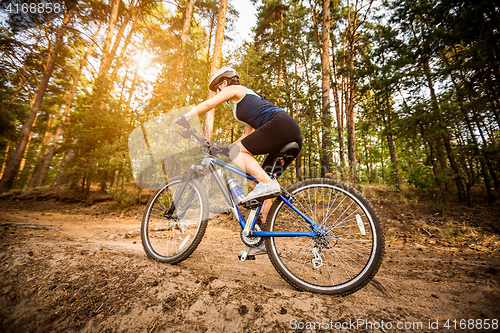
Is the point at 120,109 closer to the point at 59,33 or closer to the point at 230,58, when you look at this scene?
the point at 230,58

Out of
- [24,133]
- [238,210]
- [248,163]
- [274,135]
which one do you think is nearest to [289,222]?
[238,210]

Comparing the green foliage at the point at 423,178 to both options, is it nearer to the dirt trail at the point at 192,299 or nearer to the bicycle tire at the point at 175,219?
the dirt trail at the point at 192,299

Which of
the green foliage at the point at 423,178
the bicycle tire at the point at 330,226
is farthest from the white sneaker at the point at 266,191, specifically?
the green foliage at the point at 423,178

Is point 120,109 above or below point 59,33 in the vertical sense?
below

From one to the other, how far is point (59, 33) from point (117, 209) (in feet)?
32.6

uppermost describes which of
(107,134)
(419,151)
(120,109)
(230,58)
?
(230,58)

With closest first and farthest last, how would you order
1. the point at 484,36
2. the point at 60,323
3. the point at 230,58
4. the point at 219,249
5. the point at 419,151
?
the point at 60,323
the point at 219,249
the point at 484,36
the point at 419,151
the point at 230,58

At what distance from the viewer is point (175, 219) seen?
229cm

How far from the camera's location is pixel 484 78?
214 inches

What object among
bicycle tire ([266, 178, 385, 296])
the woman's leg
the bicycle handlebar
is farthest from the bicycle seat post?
the bicycle handlebar

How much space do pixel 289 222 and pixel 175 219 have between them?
1430 mm

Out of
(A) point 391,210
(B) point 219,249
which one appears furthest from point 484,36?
(B) point 219,249

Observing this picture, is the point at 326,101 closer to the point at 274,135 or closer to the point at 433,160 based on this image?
the point at 433,160

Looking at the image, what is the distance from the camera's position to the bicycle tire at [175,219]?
203cm
